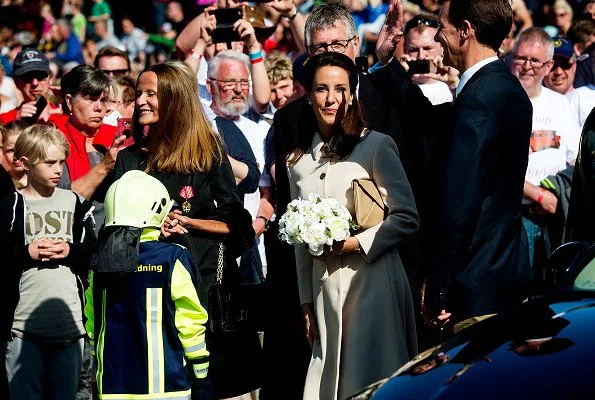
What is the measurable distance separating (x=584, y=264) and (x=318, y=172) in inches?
70.8

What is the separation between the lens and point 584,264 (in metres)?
5.45

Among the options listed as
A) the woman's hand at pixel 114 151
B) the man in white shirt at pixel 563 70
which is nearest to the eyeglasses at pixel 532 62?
the man in white shirt at pixel 563 70

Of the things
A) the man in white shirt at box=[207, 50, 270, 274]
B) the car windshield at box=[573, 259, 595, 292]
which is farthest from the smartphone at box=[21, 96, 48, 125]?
the car windshield at box=[573, 259, 595, 292]

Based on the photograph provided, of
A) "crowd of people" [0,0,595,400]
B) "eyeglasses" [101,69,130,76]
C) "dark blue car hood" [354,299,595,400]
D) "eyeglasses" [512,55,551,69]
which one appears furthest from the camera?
"eyeglasses" [101,69,130,76]

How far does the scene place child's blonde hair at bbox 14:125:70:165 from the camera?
→ 26.8ft

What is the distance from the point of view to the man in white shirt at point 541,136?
31.8ft

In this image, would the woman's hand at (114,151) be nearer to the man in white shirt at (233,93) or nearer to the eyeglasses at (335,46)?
the eyeglasses at (335,46)

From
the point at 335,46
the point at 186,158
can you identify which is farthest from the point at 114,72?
the point at 186,158

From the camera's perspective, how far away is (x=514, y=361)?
4512 mm

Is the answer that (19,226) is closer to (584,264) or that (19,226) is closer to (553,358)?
(584,264)

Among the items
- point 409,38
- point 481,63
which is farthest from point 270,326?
point 409,38

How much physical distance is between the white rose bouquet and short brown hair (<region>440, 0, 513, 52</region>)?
113cm

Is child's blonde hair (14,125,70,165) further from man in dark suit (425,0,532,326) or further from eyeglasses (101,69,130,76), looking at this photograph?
eyeglasses (101,69,130,76)

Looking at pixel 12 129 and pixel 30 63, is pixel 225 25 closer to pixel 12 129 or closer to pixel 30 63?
pixel 30 63
